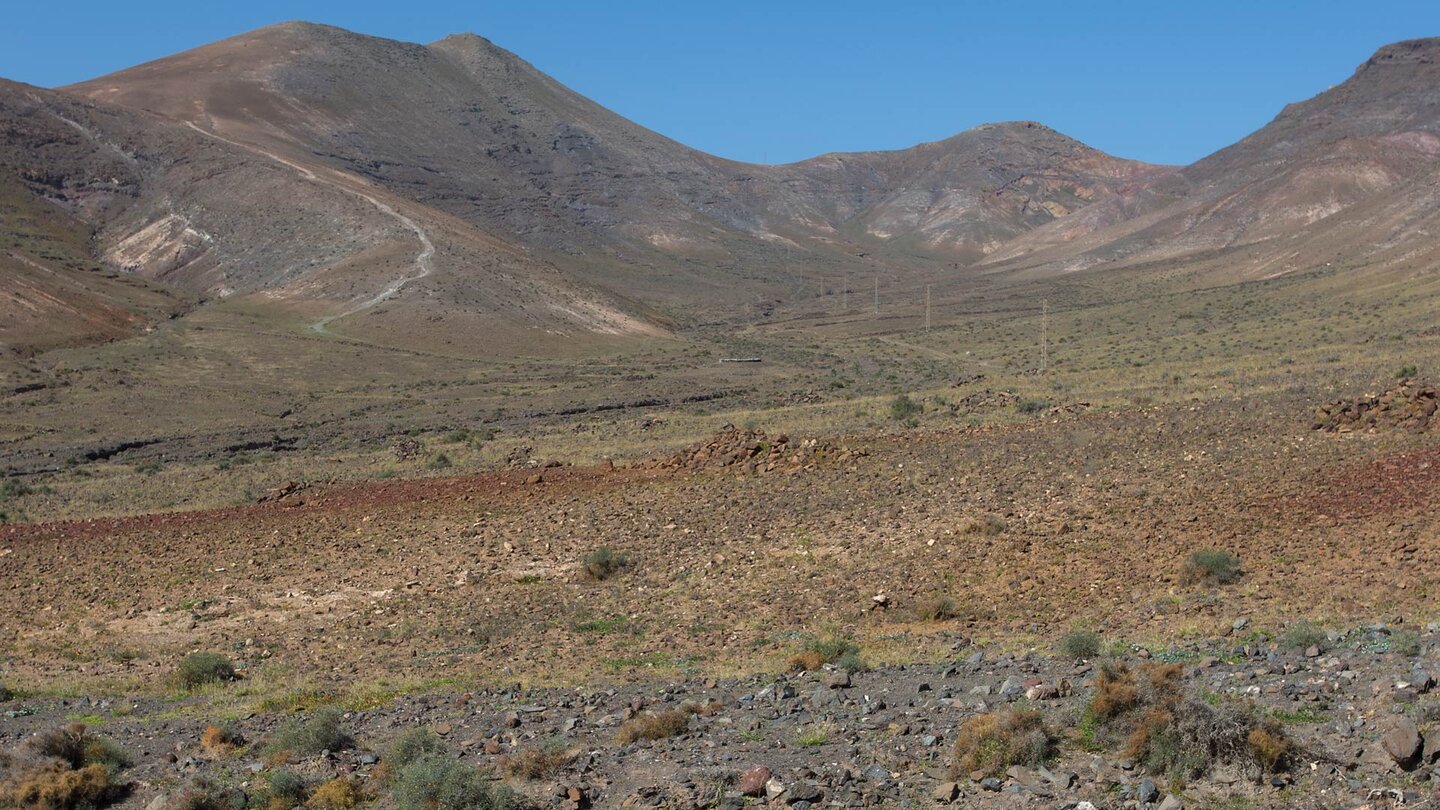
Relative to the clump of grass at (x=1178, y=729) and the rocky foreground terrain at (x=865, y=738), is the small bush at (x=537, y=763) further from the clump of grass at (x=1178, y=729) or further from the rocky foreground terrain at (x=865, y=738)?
the clump of grass at (x=1178, y=729)

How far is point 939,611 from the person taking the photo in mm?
14680

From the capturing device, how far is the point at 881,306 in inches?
4852

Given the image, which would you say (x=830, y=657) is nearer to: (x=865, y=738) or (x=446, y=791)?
(x=865, y=738)

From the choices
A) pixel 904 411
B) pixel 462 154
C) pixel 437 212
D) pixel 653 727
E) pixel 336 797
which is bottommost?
pixel 904 411

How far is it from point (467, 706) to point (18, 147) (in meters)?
113

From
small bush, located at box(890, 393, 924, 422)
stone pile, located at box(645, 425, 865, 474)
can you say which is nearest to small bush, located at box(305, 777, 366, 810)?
stone pile, located at box(645, 425, 865, 474)

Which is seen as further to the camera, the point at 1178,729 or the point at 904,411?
the point at 904,411

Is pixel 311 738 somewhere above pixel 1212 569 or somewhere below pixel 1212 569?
below

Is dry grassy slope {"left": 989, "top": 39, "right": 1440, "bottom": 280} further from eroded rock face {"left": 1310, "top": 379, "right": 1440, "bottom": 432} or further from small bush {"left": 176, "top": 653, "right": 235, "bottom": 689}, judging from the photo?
small bush {"left": 176, "top": 653, "right": 235, "bottom": 689}

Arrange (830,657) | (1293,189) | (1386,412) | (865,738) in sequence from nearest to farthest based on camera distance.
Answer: (865,738) < (830,657) < (1386,412) < (1293,189)

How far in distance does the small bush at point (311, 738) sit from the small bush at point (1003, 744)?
5.16 meters

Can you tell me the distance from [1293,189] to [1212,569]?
136 m

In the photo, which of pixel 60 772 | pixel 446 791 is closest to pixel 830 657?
pixel 446 791

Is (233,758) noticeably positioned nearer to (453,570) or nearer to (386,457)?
(453,570)
